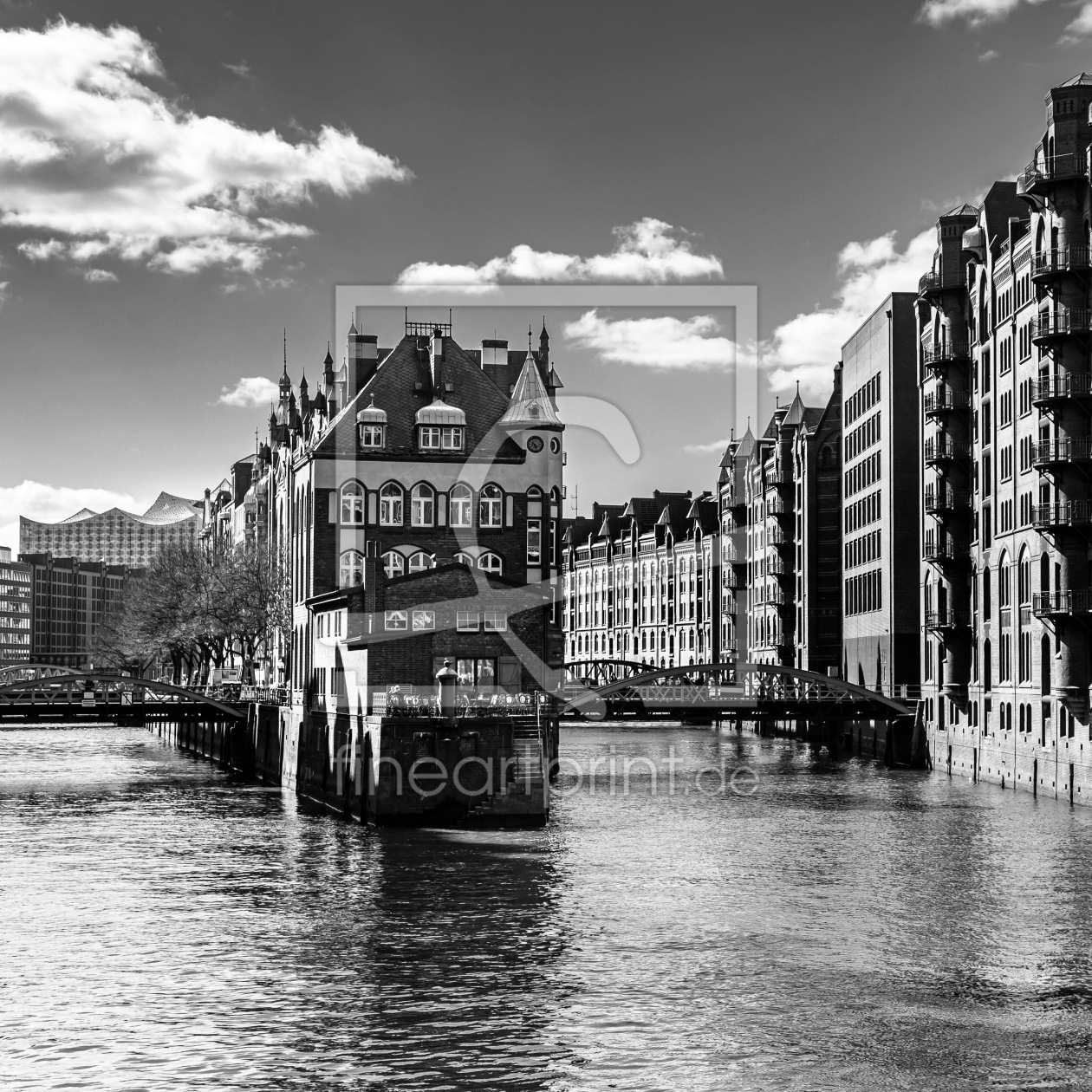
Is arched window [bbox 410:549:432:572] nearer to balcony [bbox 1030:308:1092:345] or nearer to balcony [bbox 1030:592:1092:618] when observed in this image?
balcony [bbox 1030:592:1092:618]

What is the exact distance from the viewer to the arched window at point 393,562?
91.4m

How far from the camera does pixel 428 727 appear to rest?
190ft

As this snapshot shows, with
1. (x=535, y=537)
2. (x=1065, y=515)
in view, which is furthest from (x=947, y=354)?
(x=535, y=537)

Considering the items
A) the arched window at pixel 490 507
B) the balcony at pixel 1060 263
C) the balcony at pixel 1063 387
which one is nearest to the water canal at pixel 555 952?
the balcony at pixel 1063 387

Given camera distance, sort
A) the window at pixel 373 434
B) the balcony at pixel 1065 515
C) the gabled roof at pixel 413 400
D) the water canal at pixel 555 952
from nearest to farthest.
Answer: the water canal at pixel 555 952, the balcony at pixel 1065 515, the window at pixel 373 434, the gabled roof at pixel 413 400

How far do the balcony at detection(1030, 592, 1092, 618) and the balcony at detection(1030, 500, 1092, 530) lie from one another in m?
2.85

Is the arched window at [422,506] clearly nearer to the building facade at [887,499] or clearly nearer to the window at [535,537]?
the window at [535,537]

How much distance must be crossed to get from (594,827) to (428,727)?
276 inches

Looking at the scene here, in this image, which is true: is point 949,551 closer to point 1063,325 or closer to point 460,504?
point 1063,325

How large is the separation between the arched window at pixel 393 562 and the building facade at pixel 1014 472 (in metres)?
28.6

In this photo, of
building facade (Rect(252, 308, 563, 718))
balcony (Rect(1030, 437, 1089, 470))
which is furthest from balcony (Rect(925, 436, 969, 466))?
building facade (Rect(252, 308, 563, 718))

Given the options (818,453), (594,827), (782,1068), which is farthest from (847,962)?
(818,453)

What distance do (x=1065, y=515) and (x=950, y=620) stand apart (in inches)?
764

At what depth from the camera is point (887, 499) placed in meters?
106
